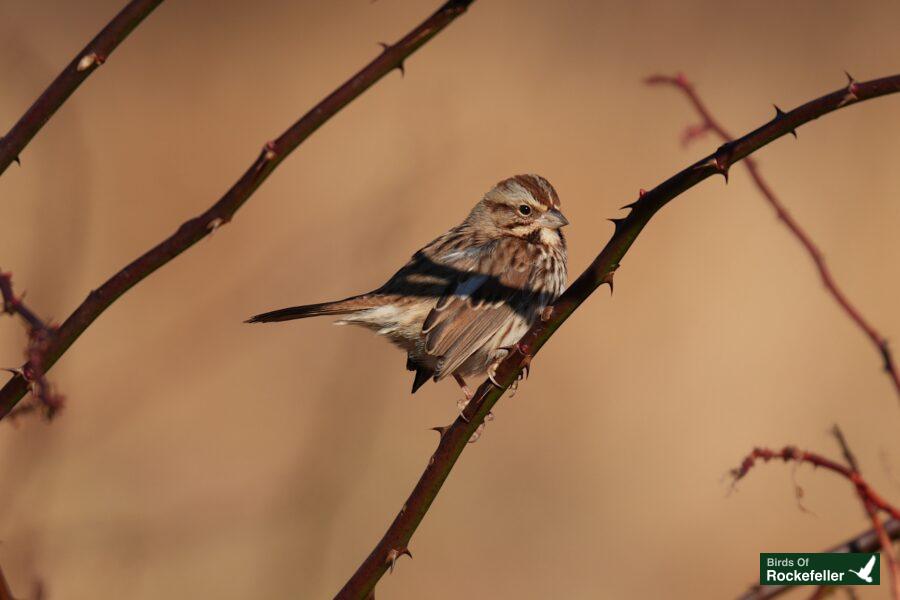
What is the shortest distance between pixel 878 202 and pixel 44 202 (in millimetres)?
6982

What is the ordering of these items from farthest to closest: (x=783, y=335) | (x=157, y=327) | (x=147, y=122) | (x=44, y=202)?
(x=147, y=122)
(x=783, y=335)
(x=157, y=327)
(x=44, y=202)

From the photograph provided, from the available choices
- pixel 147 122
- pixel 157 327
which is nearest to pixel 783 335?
pixel 157 327

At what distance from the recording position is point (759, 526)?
277 inches

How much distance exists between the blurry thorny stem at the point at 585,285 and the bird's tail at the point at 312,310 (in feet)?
4.44

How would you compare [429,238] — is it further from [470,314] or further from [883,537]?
[883,537]

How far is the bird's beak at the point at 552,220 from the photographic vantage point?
4.69m

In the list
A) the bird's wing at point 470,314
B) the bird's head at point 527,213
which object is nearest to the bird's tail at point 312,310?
→ the bird's wing at point 470,314

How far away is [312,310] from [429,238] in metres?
4.11

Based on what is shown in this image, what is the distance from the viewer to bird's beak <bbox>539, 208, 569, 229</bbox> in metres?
4.69

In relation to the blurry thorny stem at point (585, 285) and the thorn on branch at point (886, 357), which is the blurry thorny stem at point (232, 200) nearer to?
the blurry thorny stem at point (585, 285)

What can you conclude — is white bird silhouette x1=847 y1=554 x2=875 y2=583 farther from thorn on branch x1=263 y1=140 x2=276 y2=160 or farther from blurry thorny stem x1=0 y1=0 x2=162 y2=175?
blurry thorny stem x1=0 y1=0 x2=162 y2=175

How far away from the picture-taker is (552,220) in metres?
4.73

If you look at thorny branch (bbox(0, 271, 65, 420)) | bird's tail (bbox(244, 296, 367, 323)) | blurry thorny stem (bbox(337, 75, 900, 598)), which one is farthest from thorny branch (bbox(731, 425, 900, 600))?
bird's tail (bbox(244, 296, 367, 323))

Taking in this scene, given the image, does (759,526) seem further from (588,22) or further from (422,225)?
(588,22)
